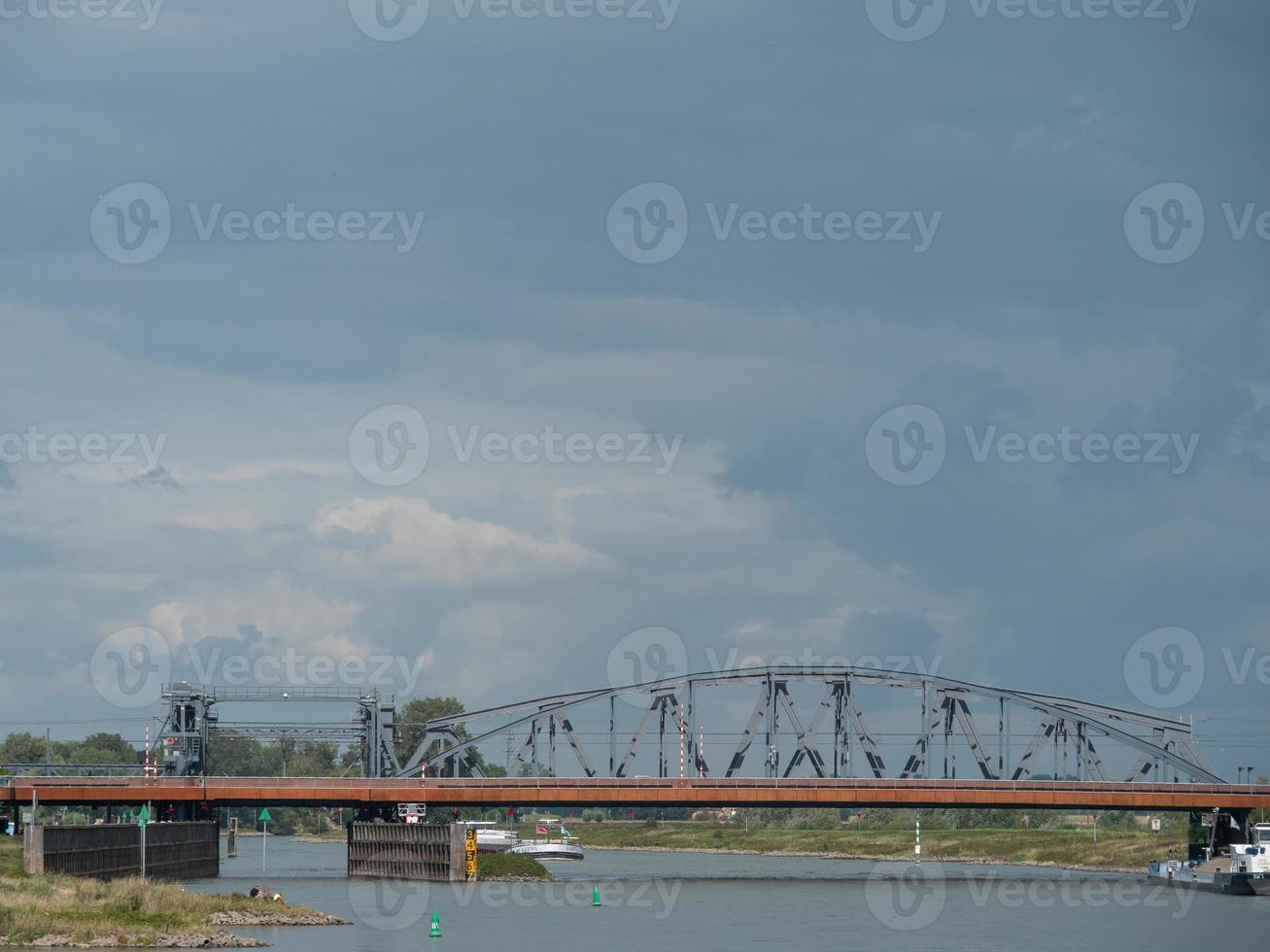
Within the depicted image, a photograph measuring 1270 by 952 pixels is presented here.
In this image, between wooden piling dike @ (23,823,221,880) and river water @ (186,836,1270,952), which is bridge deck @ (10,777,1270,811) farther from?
river water @ (186,836,1270,952)

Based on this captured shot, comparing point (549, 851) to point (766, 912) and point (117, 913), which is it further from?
point (117, 913)

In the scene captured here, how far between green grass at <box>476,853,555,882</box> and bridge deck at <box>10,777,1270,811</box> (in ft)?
13.2

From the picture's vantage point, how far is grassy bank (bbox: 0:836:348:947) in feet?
230

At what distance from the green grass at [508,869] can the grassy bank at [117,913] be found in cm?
4072

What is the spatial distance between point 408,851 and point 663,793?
1848 centimetres

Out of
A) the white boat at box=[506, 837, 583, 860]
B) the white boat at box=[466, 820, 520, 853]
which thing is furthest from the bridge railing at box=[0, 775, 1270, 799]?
the white boat at box=[466, 820, 520, 853]

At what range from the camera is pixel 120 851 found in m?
107

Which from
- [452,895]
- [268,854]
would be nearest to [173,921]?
[452,895]

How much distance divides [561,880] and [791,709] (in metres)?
22.9

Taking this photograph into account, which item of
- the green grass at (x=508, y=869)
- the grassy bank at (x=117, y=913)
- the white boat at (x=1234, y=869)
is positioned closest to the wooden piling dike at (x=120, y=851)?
the grassy bank at (x=117, y=913)

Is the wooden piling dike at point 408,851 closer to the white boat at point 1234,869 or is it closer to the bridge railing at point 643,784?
the bridge railing at point 643,784

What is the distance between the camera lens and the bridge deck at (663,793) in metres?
128

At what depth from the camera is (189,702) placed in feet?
479

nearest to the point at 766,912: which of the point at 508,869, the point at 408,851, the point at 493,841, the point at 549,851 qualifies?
the point at 508,869
